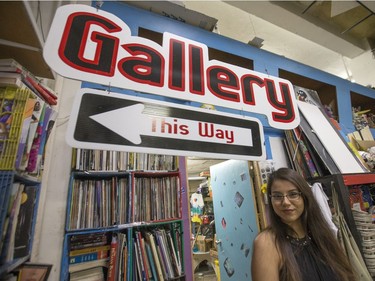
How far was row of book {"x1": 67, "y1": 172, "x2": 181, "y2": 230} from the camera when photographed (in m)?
1.37

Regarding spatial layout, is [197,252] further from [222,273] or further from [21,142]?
[21,142]

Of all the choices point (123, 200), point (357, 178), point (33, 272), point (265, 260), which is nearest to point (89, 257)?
point (123, 200)

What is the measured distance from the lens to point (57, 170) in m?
1.35

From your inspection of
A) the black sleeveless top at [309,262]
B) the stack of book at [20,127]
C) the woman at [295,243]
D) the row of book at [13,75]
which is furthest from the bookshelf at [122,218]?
the black sleeveless top at [309,262]

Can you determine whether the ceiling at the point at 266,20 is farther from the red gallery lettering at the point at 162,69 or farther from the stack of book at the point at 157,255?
the stack of book at the point at 157,255

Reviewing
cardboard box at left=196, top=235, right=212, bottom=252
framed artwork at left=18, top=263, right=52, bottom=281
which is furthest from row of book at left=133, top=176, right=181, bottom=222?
cardboard box at left=196, top=235, right=212, bottom=252

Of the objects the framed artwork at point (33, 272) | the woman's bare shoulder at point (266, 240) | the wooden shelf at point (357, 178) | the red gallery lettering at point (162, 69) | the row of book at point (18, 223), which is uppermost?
the red gallery lettering at point (162, 69)

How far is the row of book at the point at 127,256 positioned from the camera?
131 cm

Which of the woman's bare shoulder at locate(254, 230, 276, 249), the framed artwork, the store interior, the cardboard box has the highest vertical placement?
the store interior

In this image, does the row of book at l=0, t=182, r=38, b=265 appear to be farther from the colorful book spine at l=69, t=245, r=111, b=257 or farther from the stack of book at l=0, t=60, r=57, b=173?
the colorful book spine at l=69, t=245, r=111, b=257

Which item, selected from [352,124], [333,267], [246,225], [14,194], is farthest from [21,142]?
[352,124]

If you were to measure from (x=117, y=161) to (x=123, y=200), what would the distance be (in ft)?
0.99

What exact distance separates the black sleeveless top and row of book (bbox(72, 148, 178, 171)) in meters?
1.05

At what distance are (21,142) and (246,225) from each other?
2.18 m
